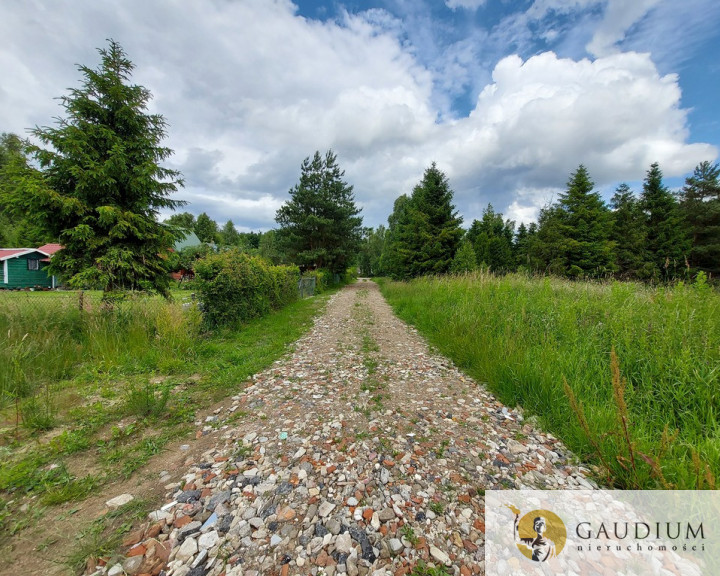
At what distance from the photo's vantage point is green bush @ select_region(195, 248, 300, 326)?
22.8 ft

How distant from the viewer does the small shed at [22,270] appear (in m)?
22.3

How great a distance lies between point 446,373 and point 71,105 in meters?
12.0

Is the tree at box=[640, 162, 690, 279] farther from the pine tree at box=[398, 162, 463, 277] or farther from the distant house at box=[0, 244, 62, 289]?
the distant house at box=[0, 244, 62, 289]

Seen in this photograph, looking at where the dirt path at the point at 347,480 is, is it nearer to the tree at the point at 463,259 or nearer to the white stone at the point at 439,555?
the white stone at the point at 439,555

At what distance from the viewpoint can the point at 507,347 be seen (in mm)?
4328

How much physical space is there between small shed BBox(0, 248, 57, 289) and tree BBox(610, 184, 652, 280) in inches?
2044

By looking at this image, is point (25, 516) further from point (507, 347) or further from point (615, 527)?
point (507, 347)

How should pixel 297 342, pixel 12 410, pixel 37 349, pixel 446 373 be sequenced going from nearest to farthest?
pixel 12 410
pixel 37 349
pixel 446 373
pixel 297 342

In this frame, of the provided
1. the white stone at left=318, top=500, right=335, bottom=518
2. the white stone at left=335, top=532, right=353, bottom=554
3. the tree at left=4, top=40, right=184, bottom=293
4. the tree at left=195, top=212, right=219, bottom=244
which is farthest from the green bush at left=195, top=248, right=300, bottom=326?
the tree at left=195, top=212, right=219, bottom=244

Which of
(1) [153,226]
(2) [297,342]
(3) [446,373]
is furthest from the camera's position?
(1) [153,226]

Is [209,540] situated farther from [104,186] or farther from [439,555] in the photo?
[104,186]

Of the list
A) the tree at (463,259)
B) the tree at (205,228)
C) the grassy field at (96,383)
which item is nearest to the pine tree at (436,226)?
the tree at (463,259)

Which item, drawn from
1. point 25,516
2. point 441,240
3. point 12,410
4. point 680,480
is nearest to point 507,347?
point 680,480

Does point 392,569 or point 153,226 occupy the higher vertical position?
point 153,226
